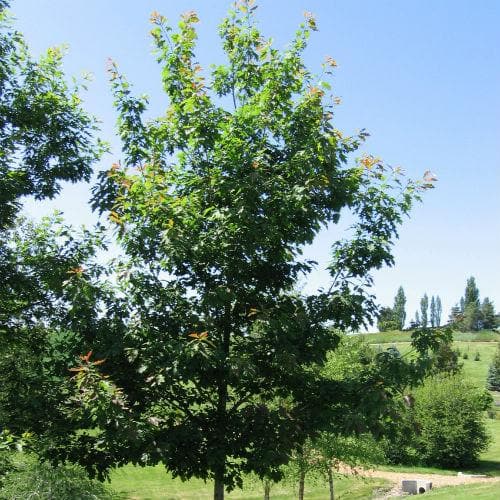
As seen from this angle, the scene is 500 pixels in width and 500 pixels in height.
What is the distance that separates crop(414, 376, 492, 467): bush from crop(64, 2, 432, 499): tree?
31489mm

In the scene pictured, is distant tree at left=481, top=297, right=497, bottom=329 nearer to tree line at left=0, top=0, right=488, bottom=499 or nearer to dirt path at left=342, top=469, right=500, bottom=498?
dirt path at left=342, top=469, right=500, bottom=498

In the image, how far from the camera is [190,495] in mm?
27297

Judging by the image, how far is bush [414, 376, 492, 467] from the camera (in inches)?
1401

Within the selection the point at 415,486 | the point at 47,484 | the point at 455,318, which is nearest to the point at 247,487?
the point at 415,486

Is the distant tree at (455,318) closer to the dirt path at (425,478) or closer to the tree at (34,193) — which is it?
the tree at (34,193)

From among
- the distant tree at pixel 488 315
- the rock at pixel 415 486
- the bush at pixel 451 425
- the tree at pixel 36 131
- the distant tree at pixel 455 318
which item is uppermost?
the distant tree at pixel 488 315

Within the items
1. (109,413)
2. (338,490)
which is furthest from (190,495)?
(109,413)

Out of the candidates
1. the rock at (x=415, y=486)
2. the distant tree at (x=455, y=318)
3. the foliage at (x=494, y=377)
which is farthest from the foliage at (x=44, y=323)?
the foliage at (x=494, y=377)

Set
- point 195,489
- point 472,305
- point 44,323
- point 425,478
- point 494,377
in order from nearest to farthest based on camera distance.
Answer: point 44,323, point 195,489, point 425,478, point 494,377, point 472,305

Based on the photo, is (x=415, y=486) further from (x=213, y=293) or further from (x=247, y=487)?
(x=213, y=293)

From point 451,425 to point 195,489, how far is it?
59.2 feet

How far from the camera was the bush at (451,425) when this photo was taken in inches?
1401

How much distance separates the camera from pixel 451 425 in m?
35.7

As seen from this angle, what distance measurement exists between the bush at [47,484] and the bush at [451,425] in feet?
87.5
